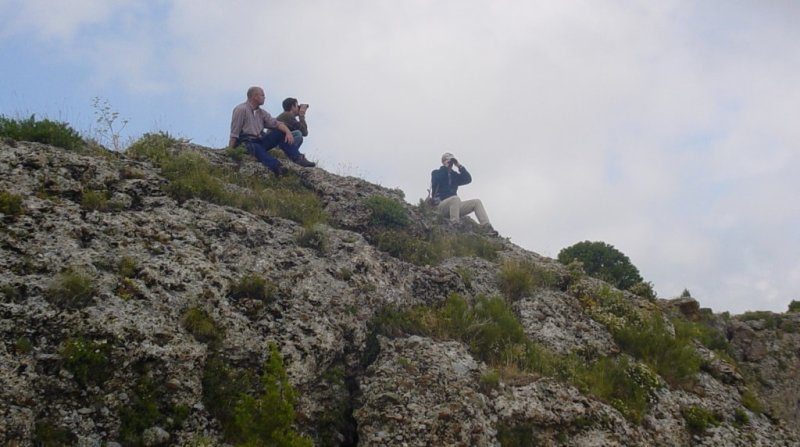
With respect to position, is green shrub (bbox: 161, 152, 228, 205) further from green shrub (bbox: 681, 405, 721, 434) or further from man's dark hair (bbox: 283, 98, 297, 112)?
green shrub (bbox: 681, 405, 721, 434)

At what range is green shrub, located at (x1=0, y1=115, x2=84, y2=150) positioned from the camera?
12.1 m

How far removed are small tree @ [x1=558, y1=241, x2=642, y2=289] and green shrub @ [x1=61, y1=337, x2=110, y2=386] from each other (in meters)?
12.5

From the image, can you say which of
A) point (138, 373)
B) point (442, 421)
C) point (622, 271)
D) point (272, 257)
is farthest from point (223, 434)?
point (622, 271)

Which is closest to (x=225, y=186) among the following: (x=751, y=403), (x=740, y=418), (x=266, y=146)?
(x=266, y=146)

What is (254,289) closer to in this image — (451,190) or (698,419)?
(698,419)

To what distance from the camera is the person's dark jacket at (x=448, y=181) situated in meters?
18.8

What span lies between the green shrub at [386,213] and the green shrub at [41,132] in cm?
634

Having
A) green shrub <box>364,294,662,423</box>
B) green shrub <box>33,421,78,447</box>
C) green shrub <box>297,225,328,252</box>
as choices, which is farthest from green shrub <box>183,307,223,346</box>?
green shrub <box>297,225,328,252</box>

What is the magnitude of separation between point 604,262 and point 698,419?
7526 mm

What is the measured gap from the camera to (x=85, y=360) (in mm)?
7750

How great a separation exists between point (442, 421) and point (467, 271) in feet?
17.2

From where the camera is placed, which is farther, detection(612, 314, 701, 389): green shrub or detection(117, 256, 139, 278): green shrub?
detection(612, 314, 701, 389): green shrub

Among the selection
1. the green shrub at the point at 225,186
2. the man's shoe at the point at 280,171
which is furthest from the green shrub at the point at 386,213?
the man's shoe at the point at 280,171

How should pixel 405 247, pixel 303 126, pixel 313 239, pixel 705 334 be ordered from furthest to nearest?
pixel 303 126 → pixel 705 334 → pixel 405 247 → pixel 313 239
